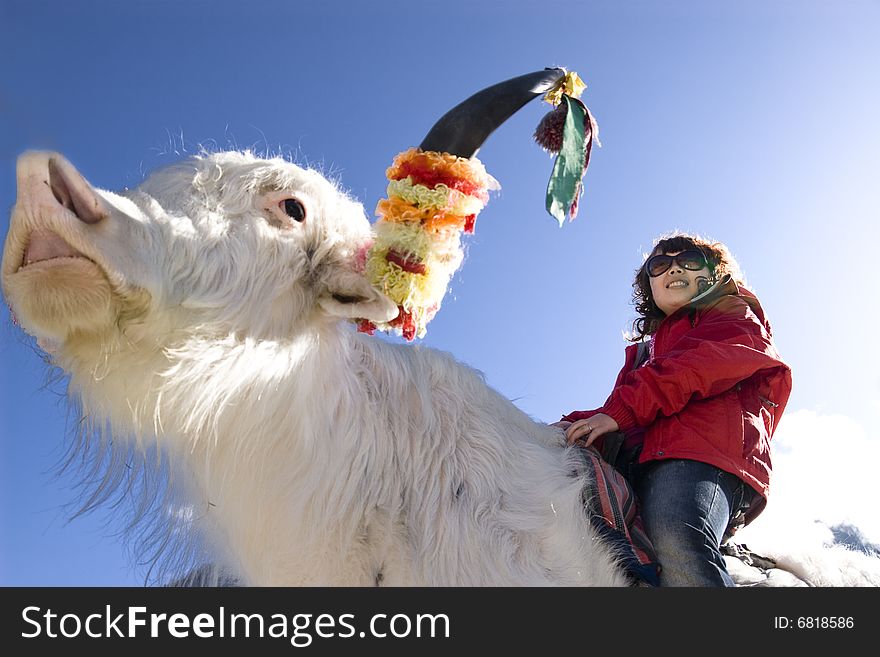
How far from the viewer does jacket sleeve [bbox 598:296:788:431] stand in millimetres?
3641

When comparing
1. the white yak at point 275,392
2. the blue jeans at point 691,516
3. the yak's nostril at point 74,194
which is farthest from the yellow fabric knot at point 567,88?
the yak's nostril at point 74,194

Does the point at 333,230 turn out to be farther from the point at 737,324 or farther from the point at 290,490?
the point at 737,324

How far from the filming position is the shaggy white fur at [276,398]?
2.94 metres

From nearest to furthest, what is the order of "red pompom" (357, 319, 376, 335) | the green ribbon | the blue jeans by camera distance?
the blue jeans < "red pompom" (357, 319, 376, 335) < the green ribbon

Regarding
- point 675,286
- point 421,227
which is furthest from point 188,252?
point 675,286

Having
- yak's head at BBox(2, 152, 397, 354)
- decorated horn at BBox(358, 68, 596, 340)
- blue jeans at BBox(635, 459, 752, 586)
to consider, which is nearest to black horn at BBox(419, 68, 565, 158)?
decorated horn at BBox(358, 68, 596, 340)

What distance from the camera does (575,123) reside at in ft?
12.8

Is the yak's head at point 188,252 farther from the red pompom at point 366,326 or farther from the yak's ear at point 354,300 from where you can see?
the red pompom at point 366,326

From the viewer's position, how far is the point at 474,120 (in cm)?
353

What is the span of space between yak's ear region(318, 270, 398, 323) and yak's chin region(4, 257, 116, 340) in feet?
3.09

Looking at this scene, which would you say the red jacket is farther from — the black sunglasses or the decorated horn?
the decorated horn

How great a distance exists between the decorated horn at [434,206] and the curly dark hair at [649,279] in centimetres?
113
